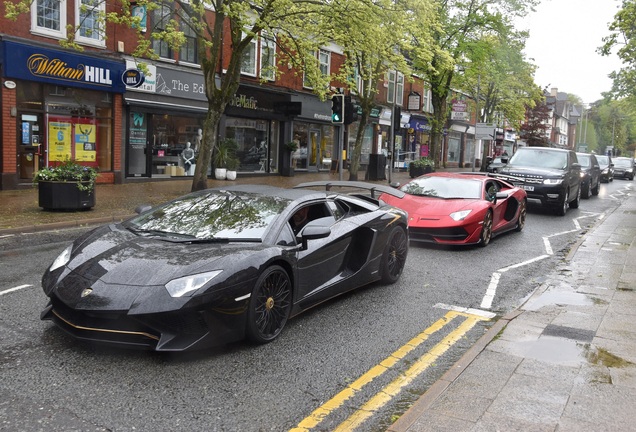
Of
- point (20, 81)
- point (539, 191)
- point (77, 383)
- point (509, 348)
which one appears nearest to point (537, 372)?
point (509, 348)

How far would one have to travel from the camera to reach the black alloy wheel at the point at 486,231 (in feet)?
33.2

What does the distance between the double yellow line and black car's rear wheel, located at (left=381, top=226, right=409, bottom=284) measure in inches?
45.3

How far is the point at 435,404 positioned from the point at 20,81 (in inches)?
644

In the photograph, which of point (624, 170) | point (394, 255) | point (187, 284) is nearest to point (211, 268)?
point (187, 284)

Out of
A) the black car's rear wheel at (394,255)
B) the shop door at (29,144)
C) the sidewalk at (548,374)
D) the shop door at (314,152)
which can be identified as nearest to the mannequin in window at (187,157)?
the shop door at (29,144)

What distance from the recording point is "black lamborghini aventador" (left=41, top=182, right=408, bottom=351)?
406 cm

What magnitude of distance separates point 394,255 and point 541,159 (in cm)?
1122

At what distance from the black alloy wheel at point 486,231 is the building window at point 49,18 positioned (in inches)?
539

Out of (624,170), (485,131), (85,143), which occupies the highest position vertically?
(485,131)

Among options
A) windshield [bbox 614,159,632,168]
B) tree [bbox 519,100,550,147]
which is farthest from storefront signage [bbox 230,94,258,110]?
tree [bbox 519,100,550,147]

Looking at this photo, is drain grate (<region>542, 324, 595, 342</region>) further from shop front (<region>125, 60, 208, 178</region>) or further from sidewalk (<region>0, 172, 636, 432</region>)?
shop front (<region>125, 60, 208, 178</region>)

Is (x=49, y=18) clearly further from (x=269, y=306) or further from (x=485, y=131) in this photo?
(x=485, y=131)

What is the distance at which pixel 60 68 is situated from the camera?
16922 millimetres

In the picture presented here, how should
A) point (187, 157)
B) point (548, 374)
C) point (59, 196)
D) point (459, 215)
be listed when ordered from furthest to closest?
1. point (187, 157)
2. point (59, 196)
3. point (459, 215)
4. point (548, 374)
